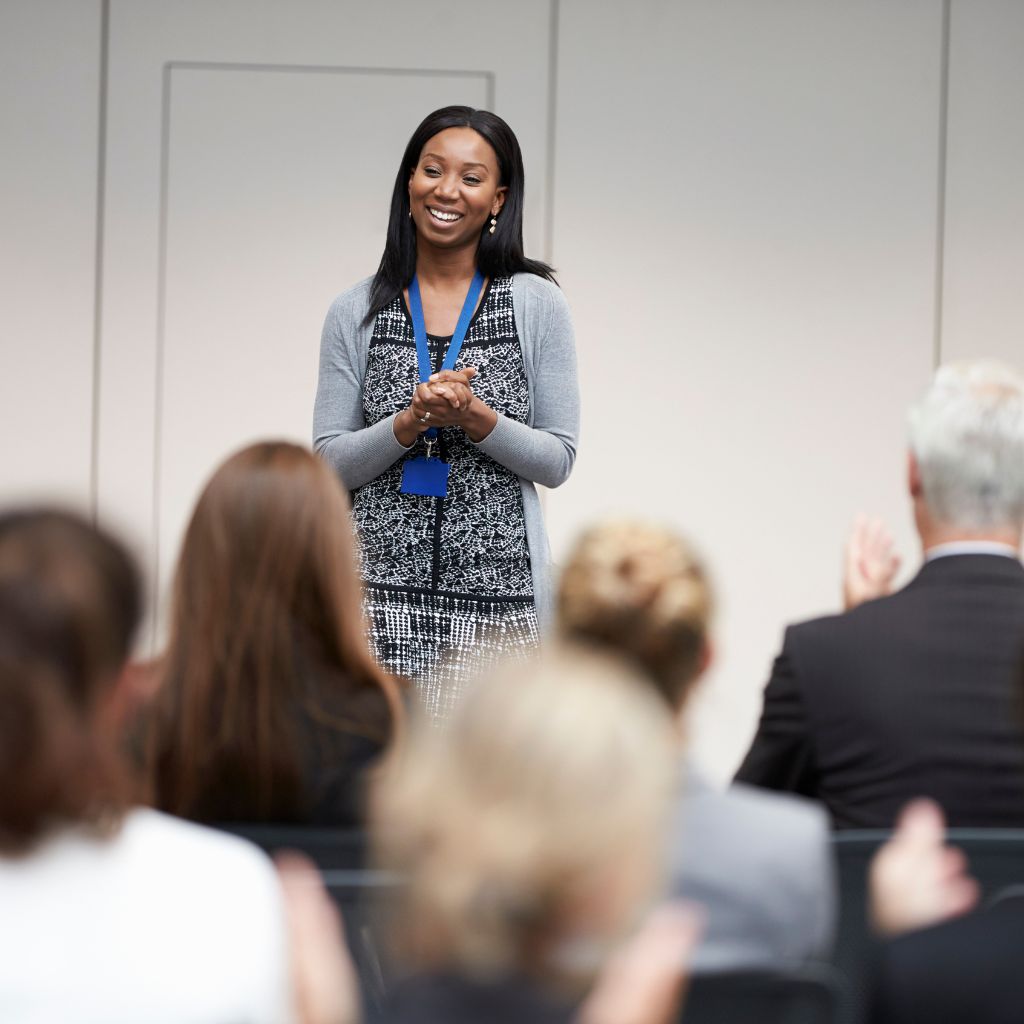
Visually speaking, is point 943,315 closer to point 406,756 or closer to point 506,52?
point 506,52

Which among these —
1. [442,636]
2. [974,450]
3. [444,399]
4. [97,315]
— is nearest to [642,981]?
[974,450]

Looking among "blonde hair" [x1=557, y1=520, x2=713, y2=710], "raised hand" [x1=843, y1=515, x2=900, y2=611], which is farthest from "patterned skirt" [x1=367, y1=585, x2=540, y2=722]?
"blonde hair" [x1=557, y1=520, x2=713, y2=710]

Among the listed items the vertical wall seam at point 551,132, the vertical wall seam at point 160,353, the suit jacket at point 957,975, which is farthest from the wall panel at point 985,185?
the suit jacket at point 957,975

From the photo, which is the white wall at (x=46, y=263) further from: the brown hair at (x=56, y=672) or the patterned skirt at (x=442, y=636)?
the brown hair at (x=56, y=672)

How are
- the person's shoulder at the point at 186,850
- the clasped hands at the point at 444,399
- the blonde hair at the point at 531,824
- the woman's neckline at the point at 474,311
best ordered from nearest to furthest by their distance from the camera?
the blonde hair at the point at 531,824 < the person's shoulder at the point at 186,850 < the clasped hands at the point at 444,399 < the woman's neckline at the point at 474,311

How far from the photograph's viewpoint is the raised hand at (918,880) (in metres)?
1.56

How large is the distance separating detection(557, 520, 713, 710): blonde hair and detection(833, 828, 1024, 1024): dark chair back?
0.28m

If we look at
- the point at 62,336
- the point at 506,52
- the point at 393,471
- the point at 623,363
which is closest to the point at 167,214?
the point at 62,336

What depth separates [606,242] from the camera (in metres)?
5.98

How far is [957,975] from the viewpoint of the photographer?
1335mm

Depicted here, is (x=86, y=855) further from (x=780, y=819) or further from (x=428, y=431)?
(x=428, y=431)

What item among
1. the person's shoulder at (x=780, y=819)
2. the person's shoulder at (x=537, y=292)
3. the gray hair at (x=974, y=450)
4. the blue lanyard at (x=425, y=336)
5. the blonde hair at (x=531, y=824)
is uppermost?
the person's shoulder at (x=537, y=292)

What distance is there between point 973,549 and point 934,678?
26 cm

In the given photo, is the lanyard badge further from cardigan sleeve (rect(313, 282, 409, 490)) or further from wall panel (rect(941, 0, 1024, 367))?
wall panel (rect(941, 0, 1024, 367))
